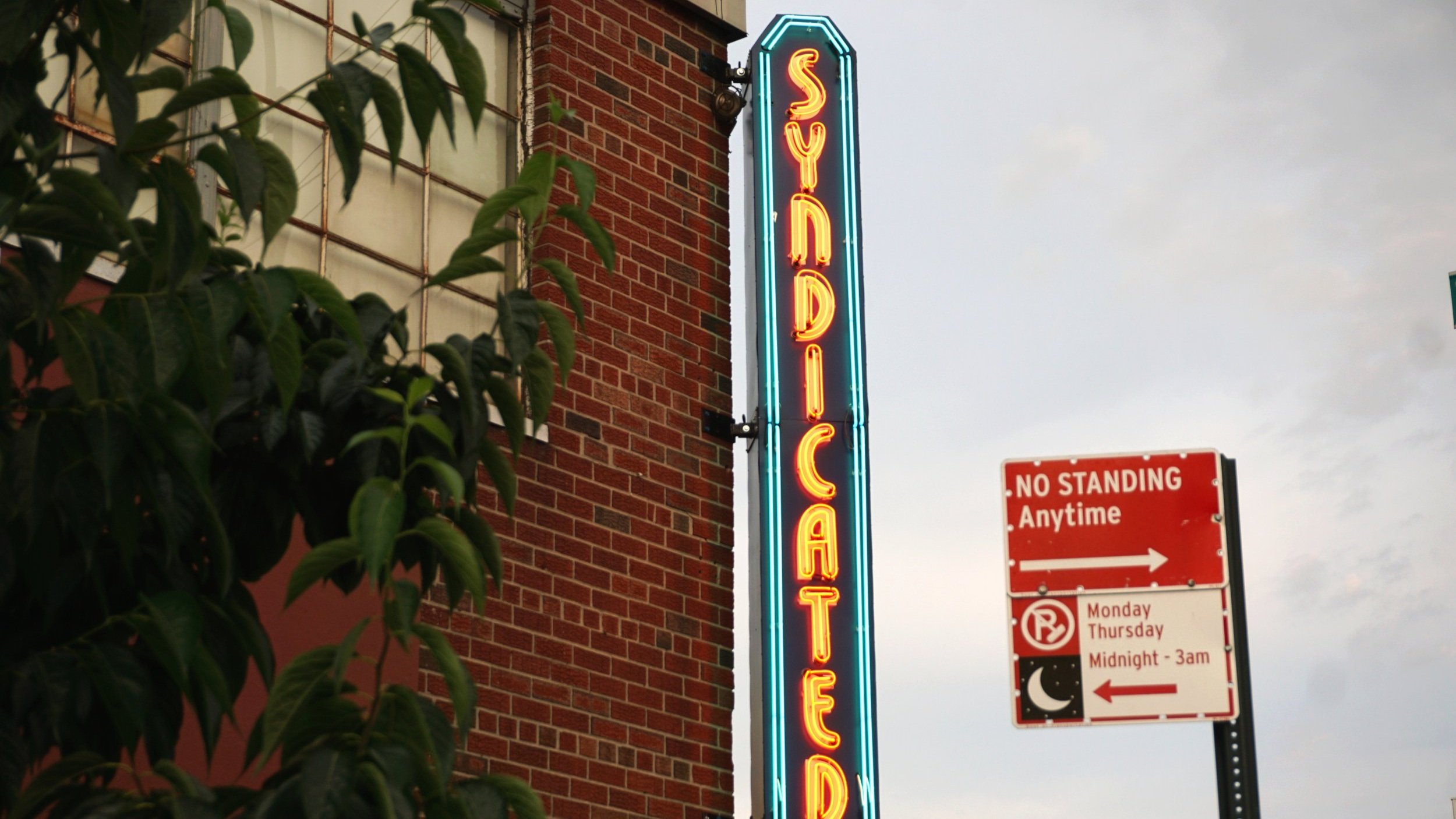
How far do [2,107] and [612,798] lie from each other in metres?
6.20

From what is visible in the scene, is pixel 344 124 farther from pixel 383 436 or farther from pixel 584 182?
pixel 383 436

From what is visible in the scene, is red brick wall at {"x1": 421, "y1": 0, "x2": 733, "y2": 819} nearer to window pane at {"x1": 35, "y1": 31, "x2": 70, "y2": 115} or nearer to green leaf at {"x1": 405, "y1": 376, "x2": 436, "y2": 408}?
window pane at {"x1": 35, "y1": 31, "x2": 70, "y2": 115}

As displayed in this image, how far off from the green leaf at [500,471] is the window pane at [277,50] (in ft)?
17.0

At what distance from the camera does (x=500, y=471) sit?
3471mm

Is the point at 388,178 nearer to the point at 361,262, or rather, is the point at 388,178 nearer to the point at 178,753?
the point at 361,262

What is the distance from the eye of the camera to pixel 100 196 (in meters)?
2.94

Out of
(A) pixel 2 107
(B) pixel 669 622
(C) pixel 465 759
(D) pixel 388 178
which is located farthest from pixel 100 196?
(B) pixel 669 622

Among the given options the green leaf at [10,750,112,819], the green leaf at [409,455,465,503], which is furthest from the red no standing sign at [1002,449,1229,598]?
the green leaf at [10,750,112,819]

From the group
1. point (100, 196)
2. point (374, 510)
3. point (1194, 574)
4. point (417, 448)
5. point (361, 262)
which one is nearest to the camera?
point (374, 510)

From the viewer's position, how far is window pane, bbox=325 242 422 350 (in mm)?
8461

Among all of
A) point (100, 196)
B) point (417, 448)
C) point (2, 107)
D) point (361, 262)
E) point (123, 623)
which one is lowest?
point (123, 623)

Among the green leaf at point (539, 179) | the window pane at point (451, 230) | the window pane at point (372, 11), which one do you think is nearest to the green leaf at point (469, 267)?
the green leaf at point (539, 179)

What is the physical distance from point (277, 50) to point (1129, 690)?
5.13 m

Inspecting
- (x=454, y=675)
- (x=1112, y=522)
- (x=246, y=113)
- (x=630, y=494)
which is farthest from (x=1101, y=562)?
(x=630, y=494)
